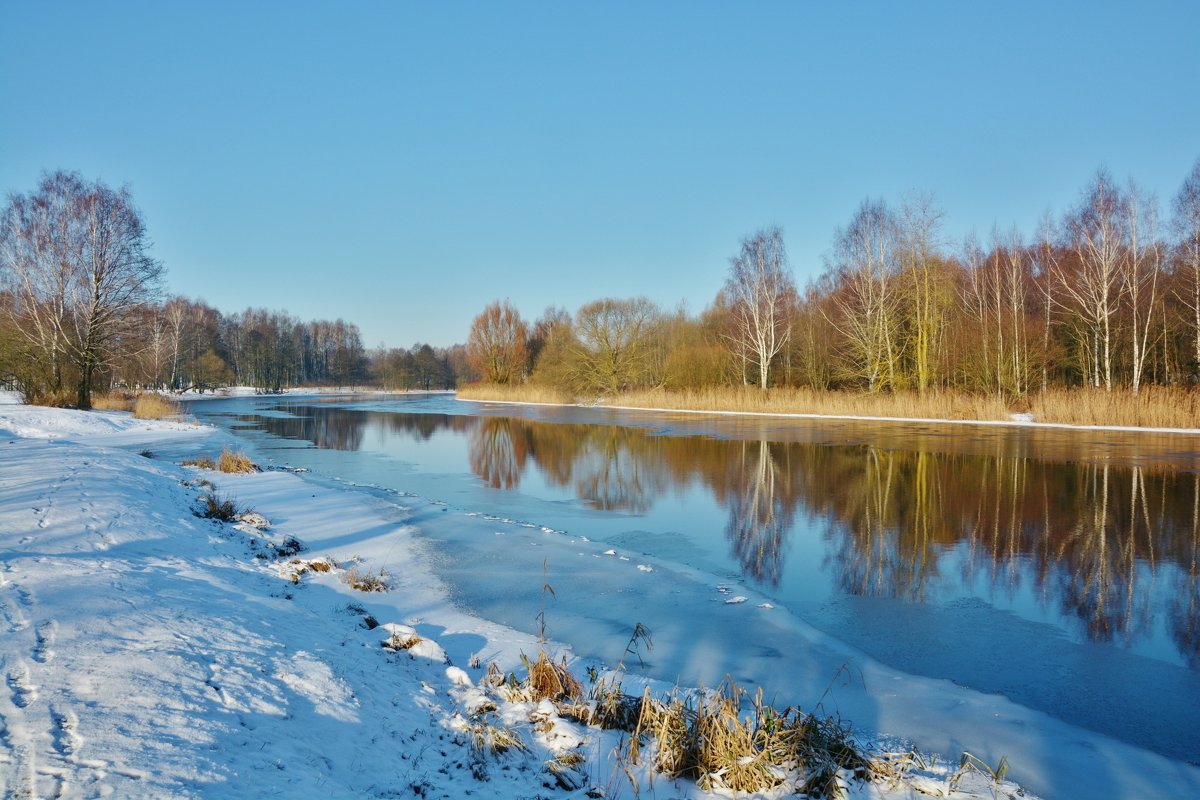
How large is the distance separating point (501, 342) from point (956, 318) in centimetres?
3882

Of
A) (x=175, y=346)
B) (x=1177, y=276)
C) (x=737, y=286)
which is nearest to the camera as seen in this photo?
(x=1177, y=276)

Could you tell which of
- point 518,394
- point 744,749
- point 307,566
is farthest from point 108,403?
point 744,749

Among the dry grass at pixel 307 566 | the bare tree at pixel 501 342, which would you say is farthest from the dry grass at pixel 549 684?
the bare tree at pixel 501 342

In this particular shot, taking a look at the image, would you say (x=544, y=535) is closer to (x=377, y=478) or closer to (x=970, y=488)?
(x=377, y=478)

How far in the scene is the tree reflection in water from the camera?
5.80 metres

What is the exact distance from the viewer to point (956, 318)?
30328 millimetres

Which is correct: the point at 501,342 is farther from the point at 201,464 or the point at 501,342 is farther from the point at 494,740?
the point at 494,740

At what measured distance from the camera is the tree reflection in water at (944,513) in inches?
228

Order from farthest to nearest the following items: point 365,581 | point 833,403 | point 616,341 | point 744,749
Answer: point 616,341 < point 833,403 < point 365,581 < point 744,749

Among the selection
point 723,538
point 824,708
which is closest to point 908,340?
point 723,538

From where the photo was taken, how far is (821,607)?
5457 mm

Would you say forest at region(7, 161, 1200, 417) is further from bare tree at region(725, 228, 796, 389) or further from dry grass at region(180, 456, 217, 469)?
dry grass at region(180, 456, 217, 469)

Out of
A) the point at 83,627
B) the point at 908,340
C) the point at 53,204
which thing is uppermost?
the point at 53,204

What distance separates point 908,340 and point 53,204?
36170mm
